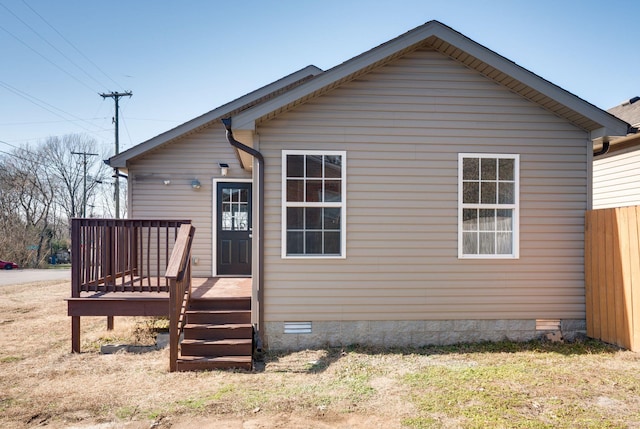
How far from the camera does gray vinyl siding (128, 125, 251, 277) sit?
7.95 metres

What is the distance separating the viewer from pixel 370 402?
141 inches

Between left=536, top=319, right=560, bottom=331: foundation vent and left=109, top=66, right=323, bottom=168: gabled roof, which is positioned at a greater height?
left=109, top=66, right=323, bottom=168: gabled roof

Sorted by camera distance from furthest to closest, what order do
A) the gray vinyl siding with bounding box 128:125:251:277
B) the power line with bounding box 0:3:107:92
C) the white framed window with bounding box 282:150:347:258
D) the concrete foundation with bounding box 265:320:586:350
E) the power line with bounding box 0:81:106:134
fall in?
the power line with bounding box 0:81:106:134 → the power line with bounding box 0:3:107:92 → the gray vinyl siding with bounding box 128:125:251:277 → the white framed window with bounding box 282:150:347:258 → the concrete foundation with bounding box 265:320:586:350

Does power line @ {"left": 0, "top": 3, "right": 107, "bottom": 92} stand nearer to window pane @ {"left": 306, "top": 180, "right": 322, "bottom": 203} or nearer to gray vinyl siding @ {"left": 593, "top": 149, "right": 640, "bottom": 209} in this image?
window pane @ {"left": 306, "top": 180, "right": 322, "bottom": 203}

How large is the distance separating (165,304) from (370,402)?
3.24 m

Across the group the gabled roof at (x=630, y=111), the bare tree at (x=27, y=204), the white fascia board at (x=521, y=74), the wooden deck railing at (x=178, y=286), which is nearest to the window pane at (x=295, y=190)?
the wooden deck railing at (x=178, y=286)

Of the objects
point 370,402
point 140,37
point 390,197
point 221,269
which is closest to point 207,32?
point 140,37

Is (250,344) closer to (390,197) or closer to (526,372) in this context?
(390,197)

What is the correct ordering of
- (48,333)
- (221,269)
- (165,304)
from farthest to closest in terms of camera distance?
(221,269) < (48,333) < (165,304)

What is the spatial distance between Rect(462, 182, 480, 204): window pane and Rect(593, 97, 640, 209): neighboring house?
12.1ft

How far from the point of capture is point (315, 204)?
5.33 meters

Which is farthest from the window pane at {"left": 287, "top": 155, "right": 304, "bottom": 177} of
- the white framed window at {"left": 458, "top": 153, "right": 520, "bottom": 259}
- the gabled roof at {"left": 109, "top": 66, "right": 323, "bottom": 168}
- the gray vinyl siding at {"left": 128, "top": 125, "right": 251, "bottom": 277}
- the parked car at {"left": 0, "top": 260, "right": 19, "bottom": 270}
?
the parked car at {"left": 0, "top": 260, "right": 19, "bottom": 270}

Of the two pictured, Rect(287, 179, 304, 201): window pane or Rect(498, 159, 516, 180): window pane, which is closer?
Rect(287, 179, 304, 201): window pane

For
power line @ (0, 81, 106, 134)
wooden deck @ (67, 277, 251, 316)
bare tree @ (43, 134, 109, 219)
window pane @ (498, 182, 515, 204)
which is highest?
power line @ (0, 81, 106, 134)
